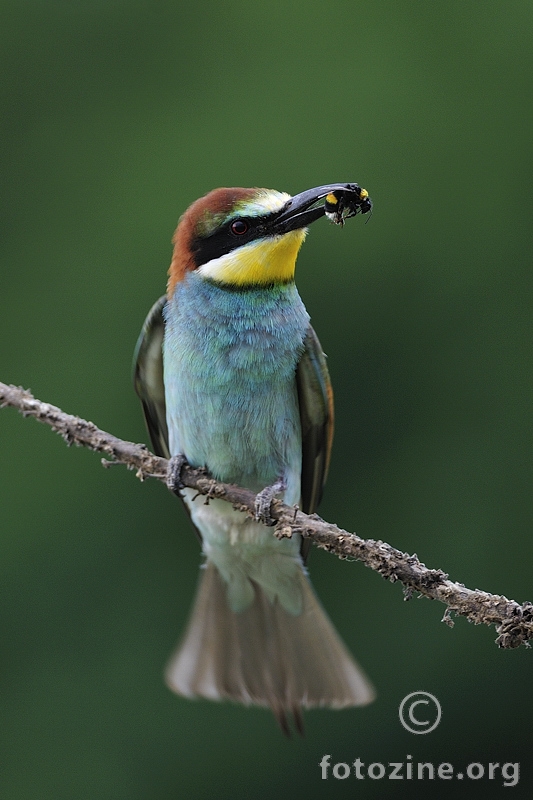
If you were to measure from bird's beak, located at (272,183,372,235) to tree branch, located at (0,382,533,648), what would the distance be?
68 centimetres

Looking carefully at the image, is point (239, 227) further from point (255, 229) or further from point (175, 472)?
point (175, 472)

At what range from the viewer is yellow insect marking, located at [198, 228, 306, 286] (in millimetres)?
2543

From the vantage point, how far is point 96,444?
2.09 meters

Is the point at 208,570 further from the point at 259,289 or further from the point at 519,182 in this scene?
the point at 519,182

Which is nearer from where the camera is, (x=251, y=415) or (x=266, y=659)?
(x=251, y=415)

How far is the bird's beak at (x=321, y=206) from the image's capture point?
2.50 metres

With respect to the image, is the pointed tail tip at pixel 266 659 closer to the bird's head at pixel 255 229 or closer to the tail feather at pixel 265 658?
the tail feather at pixel 265 658

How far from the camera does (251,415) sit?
8.61 ft

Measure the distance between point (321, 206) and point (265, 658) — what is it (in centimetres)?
131

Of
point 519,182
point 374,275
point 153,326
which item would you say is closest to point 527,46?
point 519,182

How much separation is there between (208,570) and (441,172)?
7.61 feet

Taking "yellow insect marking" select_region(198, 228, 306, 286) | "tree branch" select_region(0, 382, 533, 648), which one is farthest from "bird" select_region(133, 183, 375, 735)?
"tree branch" select_region(0, 382, 533, 648)

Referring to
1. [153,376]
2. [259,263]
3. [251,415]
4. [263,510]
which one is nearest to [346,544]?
[263,510]

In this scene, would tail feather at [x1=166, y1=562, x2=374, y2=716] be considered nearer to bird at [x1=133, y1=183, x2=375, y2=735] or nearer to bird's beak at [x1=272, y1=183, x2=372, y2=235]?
bird at [x1=133, y1=183, x2=375, y2=735]
